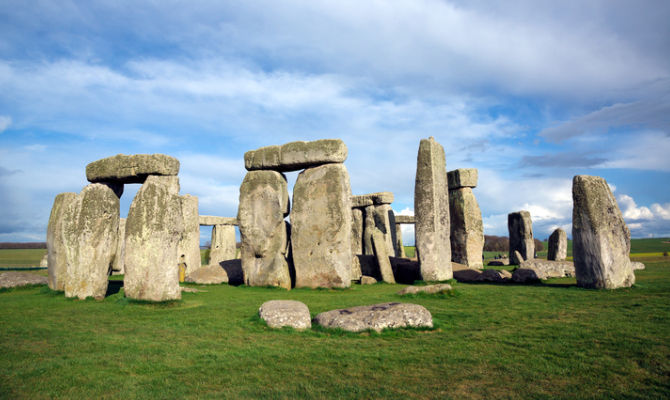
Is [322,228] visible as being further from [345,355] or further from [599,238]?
[345,355]

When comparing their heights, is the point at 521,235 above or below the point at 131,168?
below

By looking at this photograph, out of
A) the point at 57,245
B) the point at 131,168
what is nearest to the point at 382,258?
the point at 131,168

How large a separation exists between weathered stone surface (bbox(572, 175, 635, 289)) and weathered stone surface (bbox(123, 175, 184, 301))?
9.40m

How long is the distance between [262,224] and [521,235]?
13335mm

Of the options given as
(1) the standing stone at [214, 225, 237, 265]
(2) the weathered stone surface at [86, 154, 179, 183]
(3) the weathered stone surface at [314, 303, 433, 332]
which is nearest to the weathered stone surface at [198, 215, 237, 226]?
(1) the standing stone at [214, 225, 237, 265]

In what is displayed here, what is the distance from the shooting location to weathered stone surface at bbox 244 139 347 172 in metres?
13.1

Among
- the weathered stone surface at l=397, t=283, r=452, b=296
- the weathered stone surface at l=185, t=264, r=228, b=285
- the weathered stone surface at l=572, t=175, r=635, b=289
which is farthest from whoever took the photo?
the weathered stone surface at l=185, t=264, r=228, b=285

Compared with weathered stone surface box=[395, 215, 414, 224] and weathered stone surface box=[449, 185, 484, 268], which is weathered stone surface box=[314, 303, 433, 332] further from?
weathered stone surface box=[395, 215, 414, 224]

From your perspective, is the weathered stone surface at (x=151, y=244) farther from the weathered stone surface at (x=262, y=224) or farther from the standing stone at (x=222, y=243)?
the standing stone at (x=222, y=243)

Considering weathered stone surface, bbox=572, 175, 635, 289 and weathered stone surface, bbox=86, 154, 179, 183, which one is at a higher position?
weathered stone surface, bbox=86, 154, 179, 183

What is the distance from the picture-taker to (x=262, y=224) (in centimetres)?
1388

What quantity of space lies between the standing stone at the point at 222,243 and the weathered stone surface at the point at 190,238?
5.65 metres

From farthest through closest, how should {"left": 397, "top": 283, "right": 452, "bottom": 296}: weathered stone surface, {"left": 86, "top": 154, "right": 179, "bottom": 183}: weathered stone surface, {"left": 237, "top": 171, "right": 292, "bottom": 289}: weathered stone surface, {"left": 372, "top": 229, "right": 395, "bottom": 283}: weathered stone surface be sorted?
1. {"left": 372, "top": 229, "right": 395, "bottom": 283}: weathered stone surface
2. {"left": 237, "top": 171, "right": 292, "bottom": 289}: weathered stone surface
3. {"left": 397, "top": 283, "right": 452, "bottom": 296}: weathered stone surface
4. {"left": 86, "top": 154, "right": 179, "bottom": 183}: weathered stone surface

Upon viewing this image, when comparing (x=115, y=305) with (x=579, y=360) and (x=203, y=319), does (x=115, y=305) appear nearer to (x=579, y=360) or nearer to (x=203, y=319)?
(x=203, y=319)
